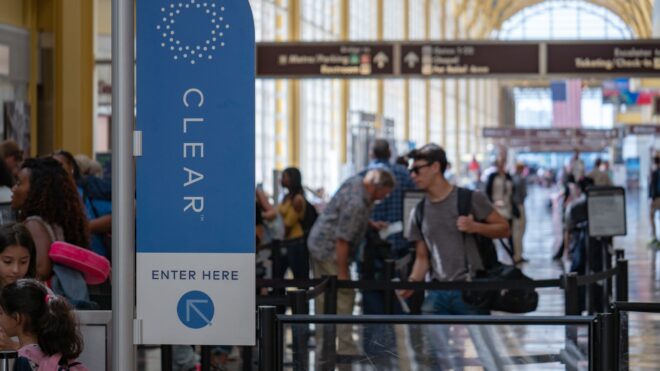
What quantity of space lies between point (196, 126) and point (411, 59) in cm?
1659

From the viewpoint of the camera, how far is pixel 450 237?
292 inches

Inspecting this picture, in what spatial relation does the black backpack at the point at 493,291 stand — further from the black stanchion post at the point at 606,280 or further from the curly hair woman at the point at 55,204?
the curly hair woman at the point at 55,204

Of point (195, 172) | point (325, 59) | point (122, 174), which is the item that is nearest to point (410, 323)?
point (195, 172)

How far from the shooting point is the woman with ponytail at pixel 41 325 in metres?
4.33

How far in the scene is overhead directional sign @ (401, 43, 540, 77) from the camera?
20.6m

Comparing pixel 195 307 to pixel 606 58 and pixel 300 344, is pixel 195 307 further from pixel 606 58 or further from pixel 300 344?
pixel 606 58

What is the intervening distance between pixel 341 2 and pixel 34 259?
90.4 feet

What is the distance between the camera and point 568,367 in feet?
16.5

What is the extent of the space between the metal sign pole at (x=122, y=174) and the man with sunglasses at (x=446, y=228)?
3.21m

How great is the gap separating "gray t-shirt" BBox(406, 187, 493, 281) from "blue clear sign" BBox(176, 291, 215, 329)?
312 cm

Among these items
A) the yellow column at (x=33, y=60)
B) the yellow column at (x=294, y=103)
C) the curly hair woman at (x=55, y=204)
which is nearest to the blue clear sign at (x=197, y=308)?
the curly hair woman at (x=55, y=204)

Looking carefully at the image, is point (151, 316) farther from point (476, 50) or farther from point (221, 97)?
point (476, 50)

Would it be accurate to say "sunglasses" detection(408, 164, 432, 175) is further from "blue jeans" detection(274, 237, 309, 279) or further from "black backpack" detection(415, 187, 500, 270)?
"blue jeans" detection(274, 237, 309, 279)

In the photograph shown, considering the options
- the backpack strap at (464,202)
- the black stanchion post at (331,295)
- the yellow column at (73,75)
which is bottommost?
the black stanchion post at (331,295)
